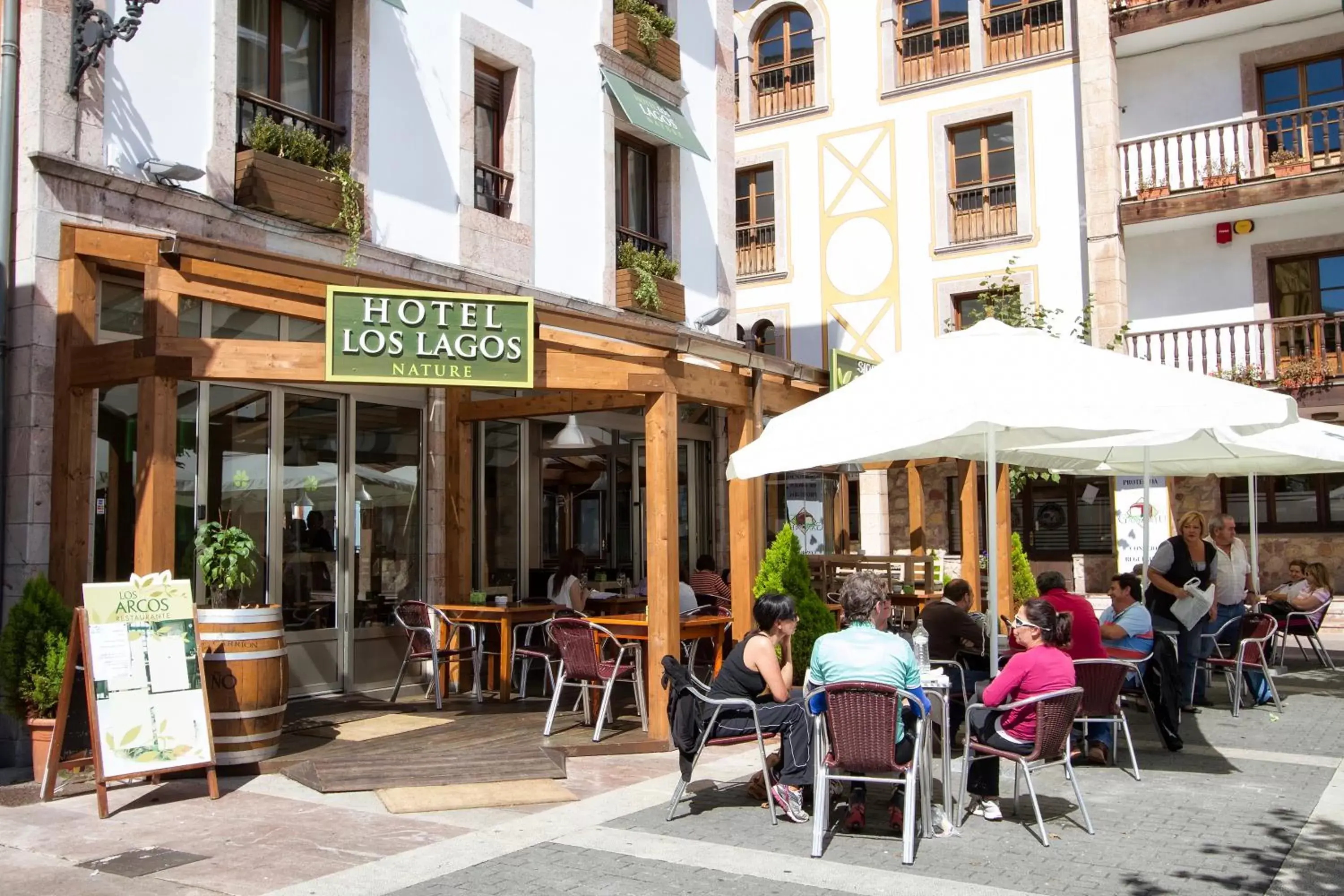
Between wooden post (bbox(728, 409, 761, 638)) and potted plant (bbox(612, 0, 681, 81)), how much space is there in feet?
19.7

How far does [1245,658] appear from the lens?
9.39 m

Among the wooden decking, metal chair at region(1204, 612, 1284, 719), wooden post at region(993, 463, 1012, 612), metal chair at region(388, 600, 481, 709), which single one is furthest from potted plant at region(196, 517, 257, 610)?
wooden post at region(993, 463, 1012, 612)

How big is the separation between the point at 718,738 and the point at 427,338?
120 inches

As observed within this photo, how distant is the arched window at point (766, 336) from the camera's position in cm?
2402

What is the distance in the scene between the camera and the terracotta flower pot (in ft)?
21.6

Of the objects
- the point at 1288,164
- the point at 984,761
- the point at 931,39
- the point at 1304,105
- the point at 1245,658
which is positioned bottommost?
the point at 984,761

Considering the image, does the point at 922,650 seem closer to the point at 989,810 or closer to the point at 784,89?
the point at 989,810

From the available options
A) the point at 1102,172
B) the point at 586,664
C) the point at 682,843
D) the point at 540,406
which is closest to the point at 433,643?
the point at 586,664

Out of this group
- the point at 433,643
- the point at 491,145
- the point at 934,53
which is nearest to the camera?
the point at 433,643

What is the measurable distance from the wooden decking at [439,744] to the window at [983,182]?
14668 mm

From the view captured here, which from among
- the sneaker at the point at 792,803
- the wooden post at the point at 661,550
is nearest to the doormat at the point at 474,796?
Result: the sneaker at the point at 792,803

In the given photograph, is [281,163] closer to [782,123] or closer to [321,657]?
[321,657]

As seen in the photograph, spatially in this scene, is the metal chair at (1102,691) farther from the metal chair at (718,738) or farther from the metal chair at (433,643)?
the metal chair at (433,643)

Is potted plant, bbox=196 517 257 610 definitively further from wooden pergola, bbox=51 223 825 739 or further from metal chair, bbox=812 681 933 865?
metal chair, bbox=812 681 933 865
